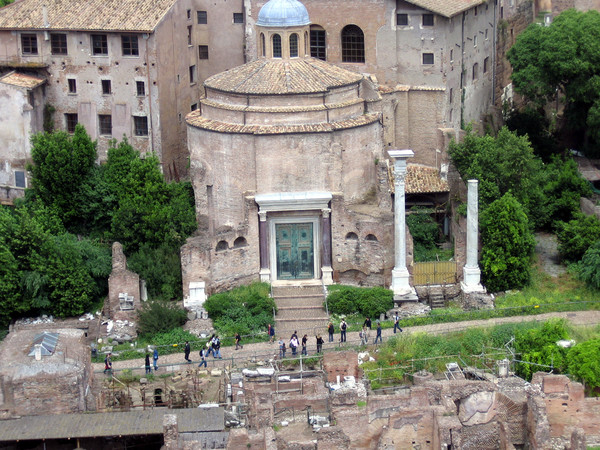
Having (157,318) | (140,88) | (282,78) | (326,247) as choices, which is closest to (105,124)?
(140,88)

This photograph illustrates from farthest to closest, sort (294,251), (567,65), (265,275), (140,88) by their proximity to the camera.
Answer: (567,65) → (140,88) → (294,251) → (265,275)

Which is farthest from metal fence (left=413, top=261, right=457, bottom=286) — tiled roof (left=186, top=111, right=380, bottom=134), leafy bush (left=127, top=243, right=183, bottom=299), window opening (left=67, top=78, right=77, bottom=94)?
window opening (left=67, top=78, right=77, bottom=94)

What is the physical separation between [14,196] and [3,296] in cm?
812

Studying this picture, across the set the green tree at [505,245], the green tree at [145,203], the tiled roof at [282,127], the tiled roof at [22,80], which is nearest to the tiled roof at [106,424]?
the green tree at [145,203]

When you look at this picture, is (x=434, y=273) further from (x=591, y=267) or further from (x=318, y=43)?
(x=318, y=43)

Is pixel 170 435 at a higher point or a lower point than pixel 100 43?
lower

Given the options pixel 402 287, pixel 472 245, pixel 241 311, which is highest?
pixel 472 245

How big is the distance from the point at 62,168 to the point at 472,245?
17.7 meters

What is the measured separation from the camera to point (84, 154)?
63.7m

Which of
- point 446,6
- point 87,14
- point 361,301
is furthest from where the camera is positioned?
point 446,6

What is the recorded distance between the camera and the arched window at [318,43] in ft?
221

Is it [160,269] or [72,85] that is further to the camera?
[72,85]

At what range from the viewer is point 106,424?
50.1 metres

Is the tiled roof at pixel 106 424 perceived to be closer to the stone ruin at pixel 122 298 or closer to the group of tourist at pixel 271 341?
the group of tourist at pixel 271 341
